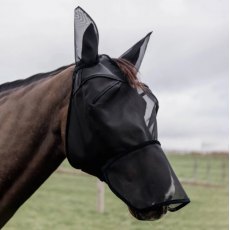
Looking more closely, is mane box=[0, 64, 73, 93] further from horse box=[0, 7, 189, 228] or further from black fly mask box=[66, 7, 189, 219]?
black fly mask box=[66, 7, 189, 219]

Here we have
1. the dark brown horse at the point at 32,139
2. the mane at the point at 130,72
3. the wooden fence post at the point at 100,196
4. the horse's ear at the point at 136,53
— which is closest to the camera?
the mane at the point at 130,72

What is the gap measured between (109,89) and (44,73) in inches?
25.4

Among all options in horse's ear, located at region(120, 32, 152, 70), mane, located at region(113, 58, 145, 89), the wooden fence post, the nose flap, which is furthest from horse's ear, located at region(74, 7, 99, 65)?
the wooden fence post

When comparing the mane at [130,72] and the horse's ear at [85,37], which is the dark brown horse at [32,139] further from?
the horse's ear at [85,37]

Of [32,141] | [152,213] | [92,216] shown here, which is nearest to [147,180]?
[152,213]

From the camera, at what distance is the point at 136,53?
9.34 ft

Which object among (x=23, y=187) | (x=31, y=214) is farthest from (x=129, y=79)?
(x=31, y=214)

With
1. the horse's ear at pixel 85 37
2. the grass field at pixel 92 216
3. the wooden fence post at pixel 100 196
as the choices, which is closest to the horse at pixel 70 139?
the horse's ear at pixel 85 37

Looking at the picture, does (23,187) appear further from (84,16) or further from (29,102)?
(84,16)

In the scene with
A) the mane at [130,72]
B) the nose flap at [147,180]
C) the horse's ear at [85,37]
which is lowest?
the nose flap at [147,180]

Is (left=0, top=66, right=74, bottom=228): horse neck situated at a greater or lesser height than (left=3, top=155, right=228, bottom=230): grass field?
greater

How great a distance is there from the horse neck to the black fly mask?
0.13 meters

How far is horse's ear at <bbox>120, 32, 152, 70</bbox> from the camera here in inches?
112

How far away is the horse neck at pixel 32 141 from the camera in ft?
8.87
